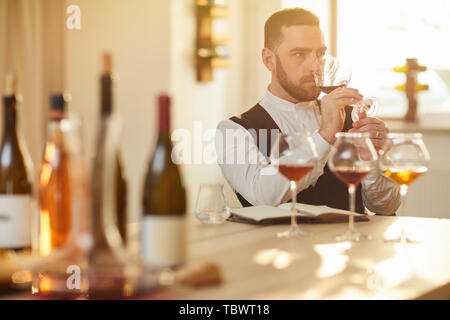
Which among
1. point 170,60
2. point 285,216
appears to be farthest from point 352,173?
point 170,60

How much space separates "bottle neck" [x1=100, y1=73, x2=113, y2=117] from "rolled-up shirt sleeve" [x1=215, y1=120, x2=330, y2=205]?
3.77 feet

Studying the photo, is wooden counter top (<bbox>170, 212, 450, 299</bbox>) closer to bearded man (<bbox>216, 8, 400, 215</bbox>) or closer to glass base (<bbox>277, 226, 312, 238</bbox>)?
glass base (<bbox>277, 226, 312, 238</bbox>)

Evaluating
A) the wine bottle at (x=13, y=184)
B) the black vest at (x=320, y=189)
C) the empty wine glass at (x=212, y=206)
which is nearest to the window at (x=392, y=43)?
the black vest at (x=320, y=189)

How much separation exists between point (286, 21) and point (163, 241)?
1909 mm

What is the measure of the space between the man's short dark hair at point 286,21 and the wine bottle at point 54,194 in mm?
1726

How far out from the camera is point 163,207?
1.00 metres

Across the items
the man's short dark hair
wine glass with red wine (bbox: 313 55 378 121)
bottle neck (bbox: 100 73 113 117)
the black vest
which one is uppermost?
the man's short dark hair

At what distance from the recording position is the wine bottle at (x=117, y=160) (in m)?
0.78

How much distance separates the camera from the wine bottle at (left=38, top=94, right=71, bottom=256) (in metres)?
0.93

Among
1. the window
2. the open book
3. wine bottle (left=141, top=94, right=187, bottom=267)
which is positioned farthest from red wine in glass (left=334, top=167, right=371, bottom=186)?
the window

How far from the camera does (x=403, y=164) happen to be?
4.31ft

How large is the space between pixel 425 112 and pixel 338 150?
2.63 meters
